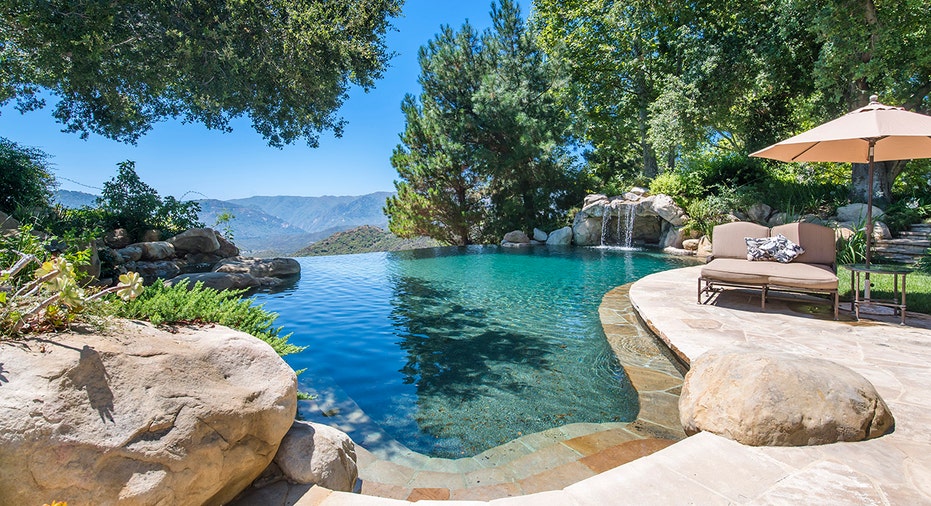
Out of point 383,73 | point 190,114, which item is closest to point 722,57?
point 383,73

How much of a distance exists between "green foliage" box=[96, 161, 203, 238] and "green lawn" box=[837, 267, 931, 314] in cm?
1602

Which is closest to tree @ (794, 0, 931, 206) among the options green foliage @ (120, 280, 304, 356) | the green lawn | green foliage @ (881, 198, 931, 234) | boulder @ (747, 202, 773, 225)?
green foliage @ (881, 198, 931, 234)

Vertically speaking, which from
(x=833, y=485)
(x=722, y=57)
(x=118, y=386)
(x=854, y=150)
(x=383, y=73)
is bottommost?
(x=833, y=485)

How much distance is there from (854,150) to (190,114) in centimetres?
1345

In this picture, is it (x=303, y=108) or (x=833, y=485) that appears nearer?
(x=833, y=485)

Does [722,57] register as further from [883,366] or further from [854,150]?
[883,366]

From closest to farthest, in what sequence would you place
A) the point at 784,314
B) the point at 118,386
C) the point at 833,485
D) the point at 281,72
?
the point at 118,386, the point at 833,485, the point at 784,314, the point at 281,72

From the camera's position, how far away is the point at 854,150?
19.0 feet

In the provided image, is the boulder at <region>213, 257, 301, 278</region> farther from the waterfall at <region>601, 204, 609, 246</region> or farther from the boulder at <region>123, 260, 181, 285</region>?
the waterfall at <region>601, 204, 609, 246</region>

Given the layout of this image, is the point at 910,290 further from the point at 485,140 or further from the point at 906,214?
the point at 485,140

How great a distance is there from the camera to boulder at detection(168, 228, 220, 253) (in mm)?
11438

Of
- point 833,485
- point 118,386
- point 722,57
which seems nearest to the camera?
point 118,386

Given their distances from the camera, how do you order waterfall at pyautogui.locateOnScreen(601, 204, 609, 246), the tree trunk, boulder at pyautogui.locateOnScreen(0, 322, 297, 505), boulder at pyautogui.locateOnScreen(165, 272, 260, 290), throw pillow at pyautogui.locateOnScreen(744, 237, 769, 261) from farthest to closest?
waterfall at pyautogui.locateOnScreen(601, 204, 609, 246) < the tree trunk < boulder at pyautogui.locateOnScreen(165, 272, 260, 290) < throw pillow at pyautogui.locateOnScreen(744, 237, 769, 261) < boulder at pyautogui.locateOnScreen(0, 322, 297, 505)

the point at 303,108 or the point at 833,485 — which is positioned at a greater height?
the point at 303,108
